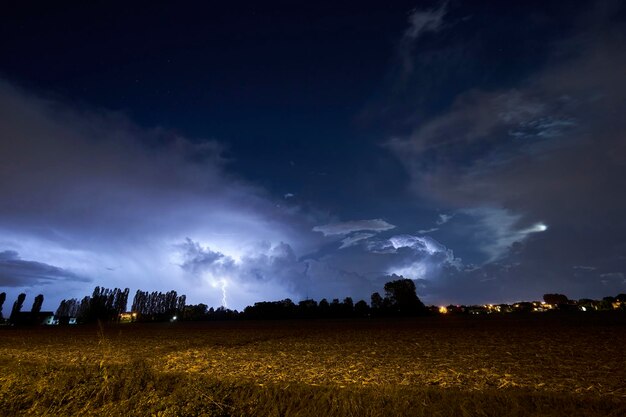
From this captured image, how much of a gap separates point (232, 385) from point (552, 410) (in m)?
10.6

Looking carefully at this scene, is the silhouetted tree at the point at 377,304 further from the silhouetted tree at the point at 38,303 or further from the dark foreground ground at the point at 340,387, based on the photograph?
the silhouetted tree at the point at 38,303

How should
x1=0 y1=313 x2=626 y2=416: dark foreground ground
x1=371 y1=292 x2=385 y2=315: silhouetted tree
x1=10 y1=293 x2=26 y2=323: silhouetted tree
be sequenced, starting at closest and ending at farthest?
x1=0 y1=313 x2=626 y2=416: dark foreground ground < x1=371 y1=292 x2=385 y2=315: silhouetted tree < x1=10 y1=293 x2=26 y2=323: silhouetted tree

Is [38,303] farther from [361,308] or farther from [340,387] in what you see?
[340,387]

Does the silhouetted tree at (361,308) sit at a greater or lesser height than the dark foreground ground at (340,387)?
greater

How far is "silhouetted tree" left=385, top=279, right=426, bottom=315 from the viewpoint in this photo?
457ft

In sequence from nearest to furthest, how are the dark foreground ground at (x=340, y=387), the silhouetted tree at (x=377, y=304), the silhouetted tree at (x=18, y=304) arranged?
the dark foreground ground at (x=340, y=387) < the silhouetted tree at (x=377, y=304) < the silhouetted tree at (x=18, y=304)

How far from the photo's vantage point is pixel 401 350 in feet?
75.5

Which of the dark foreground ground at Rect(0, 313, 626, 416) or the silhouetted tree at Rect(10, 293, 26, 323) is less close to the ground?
the silhouetted tree at Rect(10, 293, 26, 323)

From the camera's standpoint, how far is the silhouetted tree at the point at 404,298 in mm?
139375

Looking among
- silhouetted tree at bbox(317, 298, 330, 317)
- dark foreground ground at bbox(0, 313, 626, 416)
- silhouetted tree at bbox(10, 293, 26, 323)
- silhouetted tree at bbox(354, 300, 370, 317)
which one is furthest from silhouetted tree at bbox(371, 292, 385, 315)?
silhouetted tree at bbox(10, 293, 26, 323)

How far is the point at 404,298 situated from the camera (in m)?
147

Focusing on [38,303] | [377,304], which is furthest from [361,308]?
[38,303]

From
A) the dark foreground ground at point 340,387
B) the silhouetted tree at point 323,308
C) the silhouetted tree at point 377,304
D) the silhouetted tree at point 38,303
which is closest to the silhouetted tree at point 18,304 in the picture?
the silhouetted tree at point 38,303

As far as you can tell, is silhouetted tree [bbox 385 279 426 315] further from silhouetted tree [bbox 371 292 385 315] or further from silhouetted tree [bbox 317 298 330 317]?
silhouetted tree [bbox 317 298 330 317]
